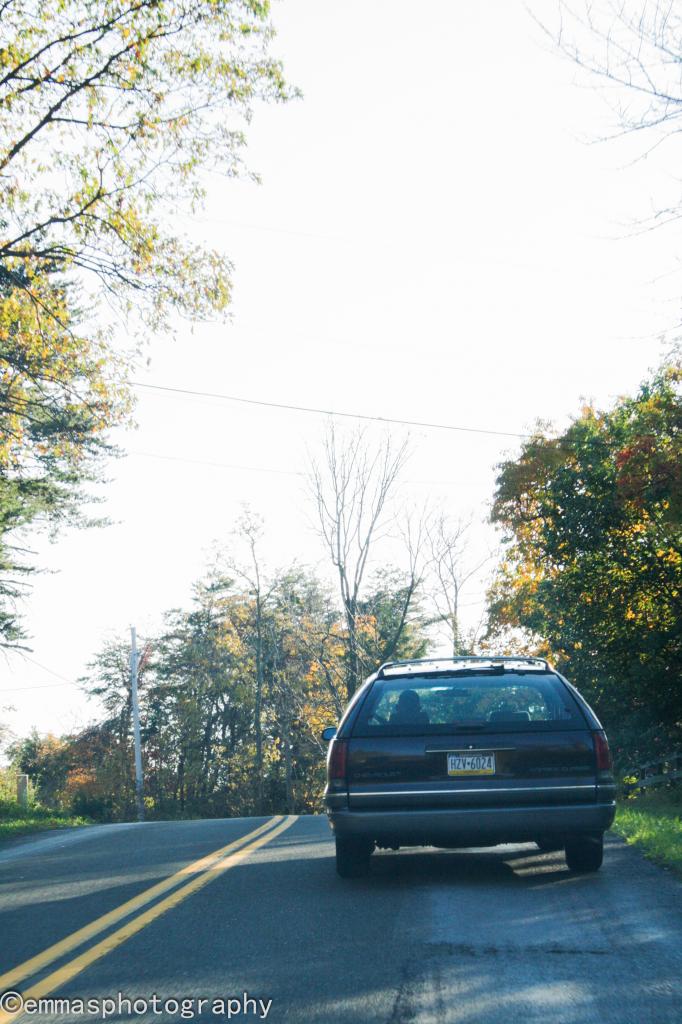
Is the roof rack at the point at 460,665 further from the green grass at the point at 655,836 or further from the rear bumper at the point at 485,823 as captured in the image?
the green grass at the point at 655,836

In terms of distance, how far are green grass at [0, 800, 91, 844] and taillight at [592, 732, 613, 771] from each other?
961 cm

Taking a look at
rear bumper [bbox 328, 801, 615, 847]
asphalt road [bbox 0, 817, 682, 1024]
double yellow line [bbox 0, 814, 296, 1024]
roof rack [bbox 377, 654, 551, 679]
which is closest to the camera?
asphalt road [bbox 0, 817, 682, 1024]

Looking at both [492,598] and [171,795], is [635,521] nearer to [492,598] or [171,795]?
[492,598]

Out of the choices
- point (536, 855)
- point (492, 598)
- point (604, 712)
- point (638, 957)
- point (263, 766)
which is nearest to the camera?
point (638, 957)

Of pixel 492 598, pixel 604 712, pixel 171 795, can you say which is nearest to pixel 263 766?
pixel 171 795

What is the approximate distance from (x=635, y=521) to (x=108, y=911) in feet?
48.6

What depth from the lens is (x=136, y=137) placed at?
15633 millimetres

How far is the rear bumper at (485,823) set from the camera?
743cm

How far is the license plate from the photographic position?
757cm

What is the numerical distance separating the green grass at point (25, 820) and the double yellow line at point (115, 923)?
656cm

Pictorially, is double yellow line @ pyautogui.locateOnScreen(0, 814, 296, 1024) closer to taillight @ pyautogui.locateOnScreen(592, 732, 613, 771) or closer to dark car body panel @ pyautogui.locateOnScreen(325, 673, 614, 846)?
dark car body panel @ pyautogui.locateOnScreen(325, 673, 614, 846)

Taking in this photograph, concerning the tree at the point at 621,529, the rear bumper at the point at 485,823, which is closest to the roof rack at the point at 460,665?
the rear bumper at the point at 485,823

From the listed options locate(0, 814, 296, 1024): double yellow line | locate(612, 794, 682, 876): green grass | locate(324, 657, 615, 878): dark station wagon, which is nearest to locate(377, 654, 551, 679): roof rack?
locate(324, 657, 615, 878): dark station wagon

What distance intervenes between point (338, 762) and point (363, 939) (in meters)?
1.98
